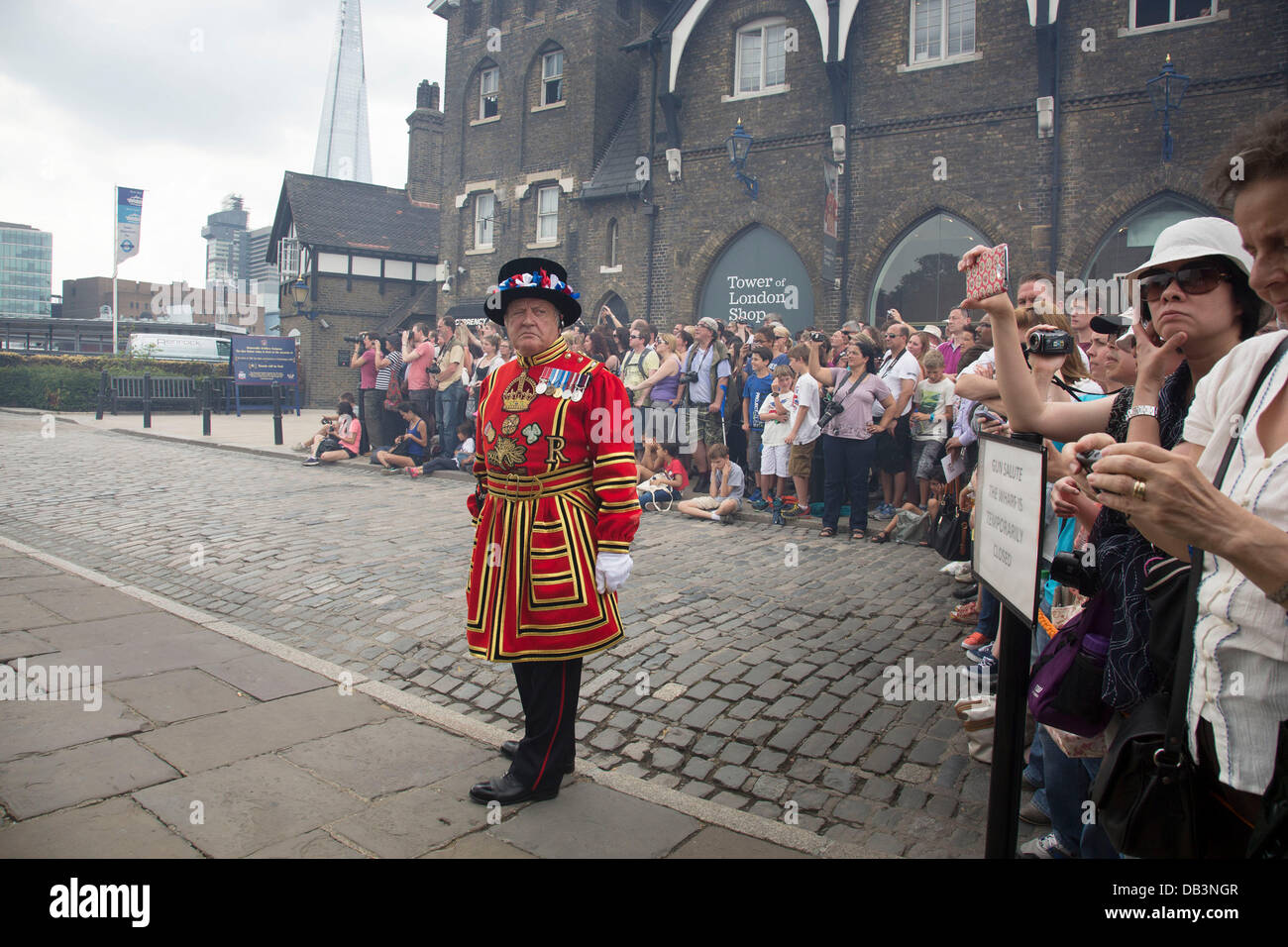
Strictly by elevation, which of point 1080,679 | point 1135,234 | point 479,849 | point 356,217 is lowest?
point 479,849

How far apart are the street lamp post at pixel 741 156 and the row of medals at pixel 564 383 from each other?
16342mm

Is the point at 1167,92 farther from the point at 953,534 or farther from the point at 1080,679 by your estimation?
the point at 1080,679

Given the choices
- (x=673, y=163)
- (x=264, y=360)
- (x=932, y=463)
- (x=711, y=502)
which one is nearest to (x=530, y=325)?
(x=932, y=463)

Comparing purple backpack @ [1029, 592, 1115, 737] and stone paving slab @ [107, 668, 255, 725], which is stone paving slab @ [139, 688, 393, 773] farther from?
purple backpack @ [1029, 592, 1115, 737]

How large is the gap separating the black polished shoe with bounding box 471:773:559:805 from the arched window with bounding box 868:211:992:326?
1549 cm

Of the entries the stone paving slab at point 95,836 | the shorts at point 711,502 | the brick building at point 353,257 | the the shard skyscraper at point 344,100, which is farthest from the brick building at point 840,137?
the the shard skyscraper at point 344,100

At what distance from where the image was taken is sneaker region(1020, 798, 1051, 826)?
3.42 m

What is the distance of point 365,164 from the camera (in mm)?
75000

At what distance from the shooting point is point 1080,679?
2.31 m

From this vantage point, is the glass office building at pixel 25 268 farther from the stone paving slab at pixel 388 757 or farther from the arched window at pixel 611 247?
the stone paving slab at pixel 388 757

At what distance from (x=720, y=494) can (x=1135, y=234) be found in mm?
10525

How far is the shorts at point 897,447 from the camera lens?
930 centimetres

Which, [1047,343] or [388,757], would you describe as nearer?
[1047,343]
